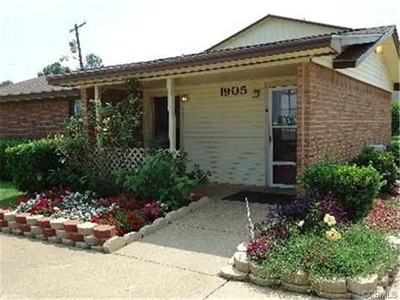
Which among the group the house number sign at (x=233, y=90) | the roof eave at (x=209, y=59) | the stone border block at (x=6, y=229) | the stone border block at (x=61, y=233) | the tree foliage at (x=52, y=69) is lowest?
the stone border block at (x=6, y=229)

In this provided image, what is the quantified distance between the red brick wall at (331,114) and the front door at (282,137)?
3.14 ft

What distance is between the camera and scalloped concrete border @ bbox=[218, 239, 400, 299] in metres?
4.05

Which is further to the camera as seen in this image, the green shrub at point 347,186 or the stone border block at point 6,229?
the stone border block at point 6,229

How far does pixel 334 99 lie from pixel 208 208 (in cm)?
336

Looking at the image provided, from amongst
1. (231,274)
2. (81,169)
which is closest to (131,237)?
(231,274)

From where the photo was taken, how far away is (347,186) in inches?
242

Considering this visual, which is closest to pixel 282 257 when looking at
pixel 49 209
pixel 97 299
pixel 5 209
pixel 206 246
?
pixel 206 246

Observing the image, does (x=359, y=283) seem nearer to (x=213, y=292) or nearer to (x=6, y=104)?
(x=213, y=292)

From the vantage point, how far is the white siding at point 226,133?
9867 millimetres

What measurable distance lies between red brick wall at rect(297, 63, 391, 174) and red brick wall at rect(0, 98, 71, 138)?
843cm

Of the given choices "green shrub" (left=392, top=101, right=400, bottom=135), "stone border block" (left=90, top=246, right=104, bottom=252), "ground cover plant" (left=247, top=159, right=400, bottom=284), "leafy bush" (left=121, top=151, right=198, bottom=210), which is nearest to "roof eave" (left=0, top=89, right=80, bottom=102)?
"leafy bush" (left=121, top=151, right=198, bottom=210)

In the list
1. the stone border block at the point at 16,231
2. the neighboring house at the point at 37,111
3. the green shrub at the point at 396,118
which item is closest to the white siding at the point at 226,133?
the neighboring house at the point at 37,111

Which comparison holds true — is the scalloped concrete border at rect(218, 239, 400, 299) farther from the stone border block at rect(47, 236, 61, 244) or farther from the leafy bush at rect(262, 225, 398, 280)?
the stone border block at rect(47, 236, 61, 244)

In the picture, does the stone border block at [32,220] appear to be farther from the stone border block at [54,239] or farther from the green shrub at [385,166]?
the green shrub at [385,166]
